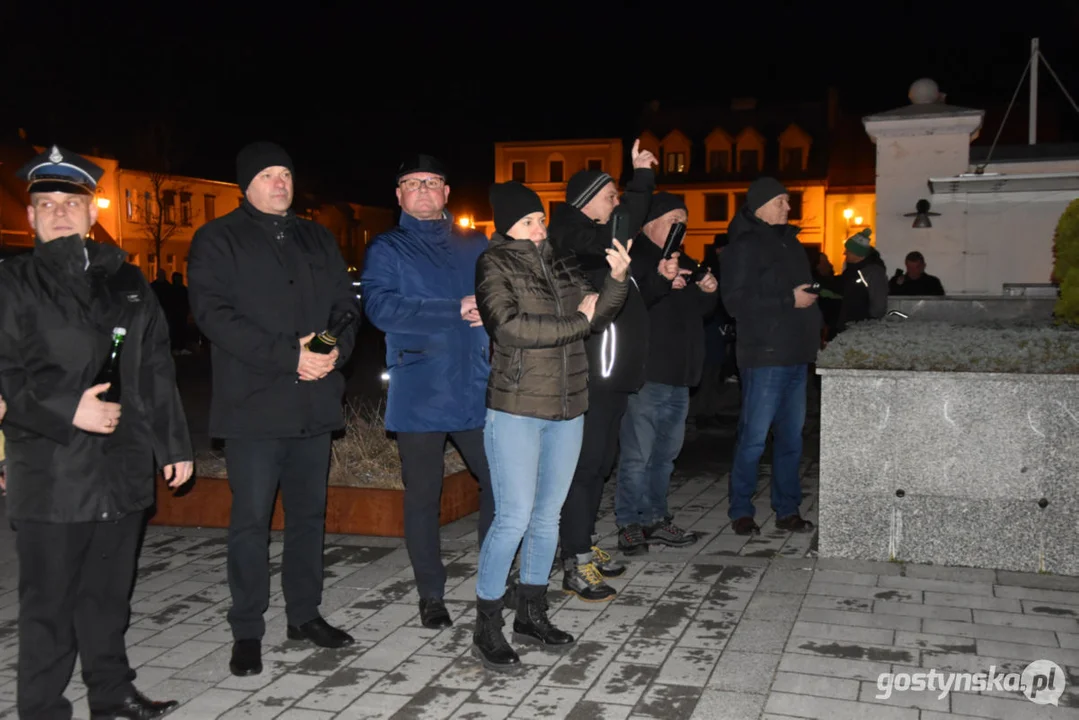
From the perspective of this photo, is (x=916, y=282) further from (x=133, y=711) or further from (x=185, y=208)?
(x=185, y=208)

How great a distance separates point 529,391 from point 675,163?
4994cm

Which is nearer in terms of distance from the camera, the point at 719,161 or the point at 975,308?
the point at 975,308

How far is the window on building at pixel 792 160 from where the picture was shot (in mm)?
50344

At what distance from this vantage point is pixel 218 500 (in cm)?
700

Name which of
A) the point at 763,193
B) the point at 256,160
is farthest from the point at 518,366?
the point at 763,193

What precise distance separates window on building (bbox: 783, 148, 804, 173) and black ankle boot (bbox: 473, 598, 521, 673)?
48697 mm

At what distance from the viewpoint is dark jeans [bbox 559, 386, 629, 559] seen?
549 cm

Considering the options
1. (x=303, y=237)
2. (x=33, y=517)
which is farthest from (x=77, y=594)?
(x=303, y=237)

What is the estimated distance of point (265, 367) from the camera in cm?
442

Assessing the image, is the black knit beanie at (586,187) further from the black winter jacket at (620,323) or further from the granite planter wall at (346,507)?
the granite planter wall at (346,507)

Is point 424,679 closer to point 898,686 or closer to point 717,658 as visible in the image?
point 717,658

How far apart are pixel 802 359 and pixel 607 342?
1.89 meters

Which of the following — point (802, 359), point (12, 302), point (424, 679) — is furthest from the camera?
point (802, 359)

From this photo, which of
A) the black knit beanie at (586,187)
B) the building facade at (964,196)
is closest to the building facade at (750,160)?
the building facade at (964,196)
